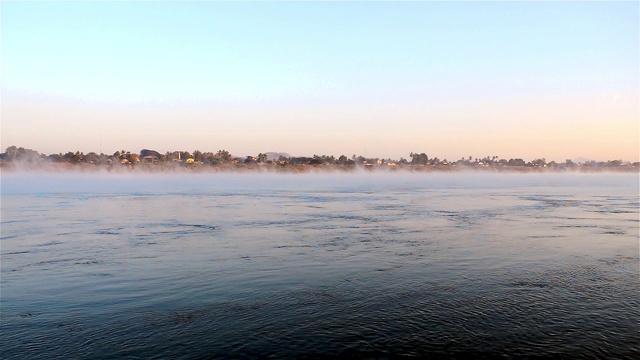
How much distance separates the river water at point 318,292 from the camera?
36.8 feet

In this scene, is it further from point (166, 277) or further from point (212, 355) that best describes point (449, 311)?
point (166, 277)

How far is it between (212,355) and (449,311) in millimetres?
6301

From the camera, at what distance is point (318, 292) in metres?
15.3

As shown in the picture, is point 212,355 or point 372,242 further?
point 372,242

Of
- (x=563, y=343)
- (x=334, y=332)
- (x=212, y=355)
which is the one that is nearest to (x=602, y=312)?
(x=563, y=343)

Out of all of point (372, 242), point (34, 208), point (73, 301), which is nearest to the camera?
point (73, 301)

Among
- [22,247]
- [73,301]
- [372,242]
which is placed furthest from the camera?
[372,242]

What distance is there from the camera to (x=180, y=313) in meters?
13.3

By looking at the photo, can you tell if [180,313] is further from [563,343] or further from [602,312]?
[602,312]

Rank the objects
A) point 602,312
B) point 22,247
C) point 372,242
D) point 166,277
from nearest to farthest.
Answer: point 602,312, point 166,277, point 22,247, point 372,242

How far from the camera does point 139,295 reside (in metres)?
15.0

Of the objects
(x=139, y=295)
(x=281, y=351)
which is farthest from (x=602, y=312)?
(x=139, y=295)

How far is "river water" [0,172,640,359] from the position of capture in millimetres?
11219

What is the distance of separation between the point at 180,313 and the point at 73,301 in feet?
11.4
